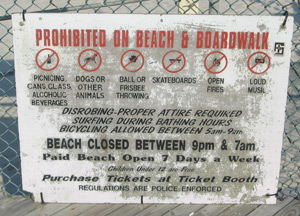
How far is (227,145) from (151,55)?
0.84 metres

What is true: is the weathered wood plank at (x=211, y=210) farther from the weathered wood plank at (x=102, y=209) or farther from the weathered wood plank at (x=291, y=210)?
the weathered wood plank at (x=102, y=209)

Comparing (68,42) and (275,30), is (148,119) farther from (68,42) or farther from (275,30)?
(275,30)

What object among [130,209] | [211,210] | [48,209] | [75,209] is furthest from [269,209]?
[48,209]

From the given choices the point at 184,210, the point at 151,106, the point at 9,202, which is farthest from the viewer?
the point at 9,202

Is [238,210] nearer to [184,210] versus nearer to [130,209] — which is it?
[184,210]

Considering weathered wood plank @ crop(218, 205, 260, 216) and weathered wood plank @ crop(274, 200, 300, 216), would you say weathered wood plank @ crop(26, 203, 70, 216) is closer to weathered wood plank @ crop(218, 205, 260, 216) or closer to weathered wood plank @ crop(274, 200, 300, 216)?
weathered wood plank @ crop(218, 205, 260, 216)

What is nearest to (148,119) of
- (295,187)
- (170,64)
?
(170,64)

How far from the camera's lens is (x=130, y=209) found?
2.67 metres

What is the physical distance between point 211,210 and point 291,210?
622 mm

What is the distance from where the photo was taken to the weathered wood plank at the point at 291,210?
2693mm

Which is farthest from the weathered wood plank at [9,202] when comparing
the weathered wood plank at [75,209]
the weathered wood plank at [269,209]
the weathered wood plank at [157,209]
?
the weathered wood plank at [269,209]

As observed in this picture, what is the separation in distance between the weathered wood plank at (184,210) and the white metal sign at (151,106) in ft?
0.18

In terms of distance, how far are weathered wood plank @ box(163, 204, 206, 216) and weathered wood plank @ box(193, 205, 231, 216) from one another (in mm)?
31

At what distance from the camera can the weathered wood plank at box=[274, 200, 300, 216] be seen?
269 centimetres
